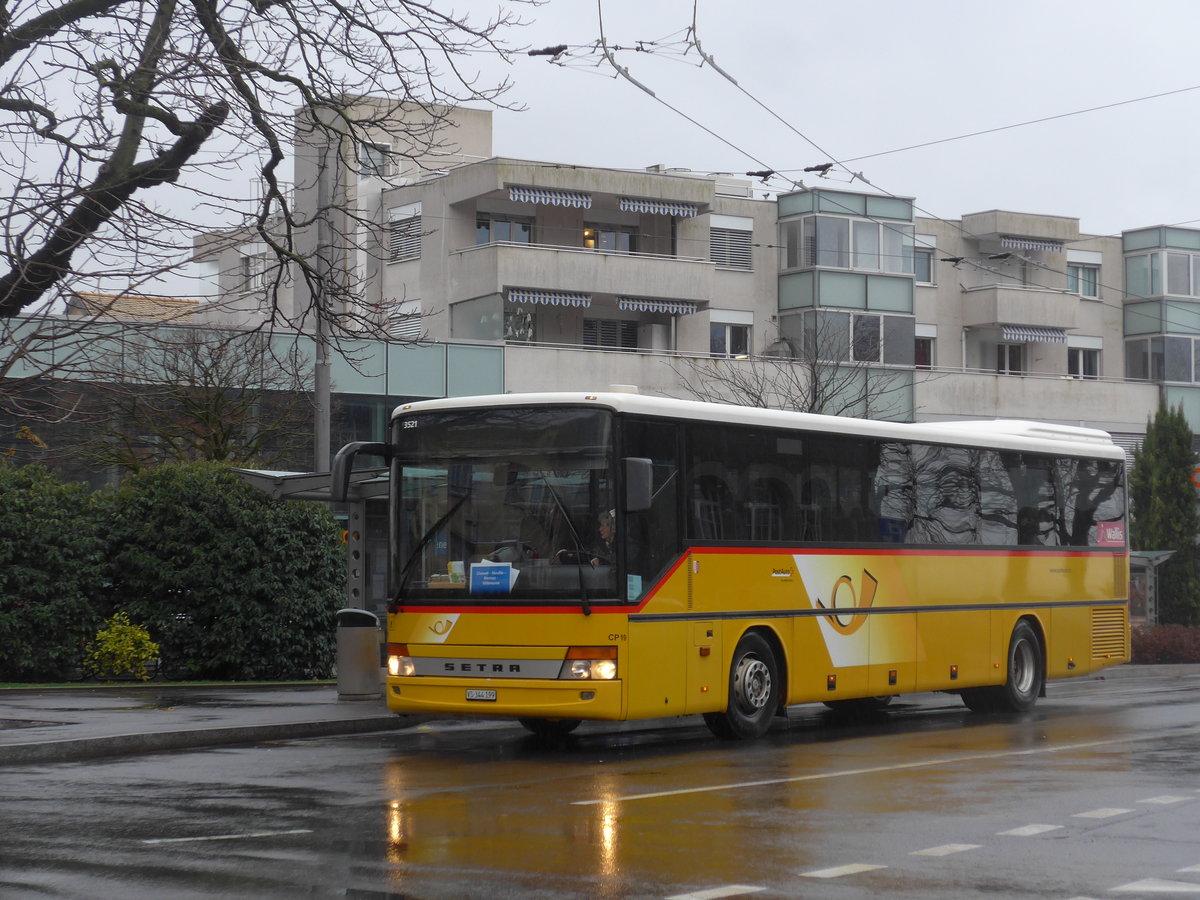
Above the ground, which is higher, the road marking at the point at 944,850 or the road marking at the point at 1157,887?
the road marking at the point at 1157,887

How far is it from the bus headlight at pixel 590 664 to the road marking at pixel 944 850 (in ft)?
17.0

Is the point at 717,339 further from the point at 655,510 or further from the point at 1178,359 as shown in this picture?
the point at 655,510

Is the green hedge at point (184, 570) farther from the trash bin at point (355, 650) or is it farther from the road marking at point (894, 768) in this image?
the road marking at point (894, 768)

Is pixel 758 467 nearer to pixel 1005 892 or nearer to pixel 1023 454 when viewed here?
pixel 1023 454

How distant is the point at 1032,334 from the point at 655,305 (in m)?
14.1

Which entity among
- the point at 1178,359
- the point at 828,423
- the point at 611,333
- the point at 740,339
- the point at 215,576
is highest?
the point at 1178,359

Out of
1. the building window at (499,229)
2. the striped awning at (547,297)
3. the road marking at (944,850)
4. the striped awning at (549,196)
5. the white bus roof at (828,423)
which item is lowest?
the road marking at (944,850)

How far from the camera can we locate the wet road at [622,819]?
27.2 ft

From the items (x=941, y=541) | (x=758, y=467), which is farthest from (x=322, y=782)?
(x=941, y=541)

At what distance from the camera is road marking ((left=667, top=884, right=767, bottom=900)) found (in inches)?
309

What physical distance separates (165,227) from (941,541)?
9001mm

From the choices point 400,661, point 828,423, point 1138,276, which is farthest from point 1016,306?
point 400,661

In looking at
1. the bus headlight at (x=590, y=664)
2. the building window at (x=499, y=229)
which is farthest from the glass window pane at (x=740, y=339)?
the bus headlight at (x=590, y=664)

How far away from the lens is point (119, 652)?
22.0 m
